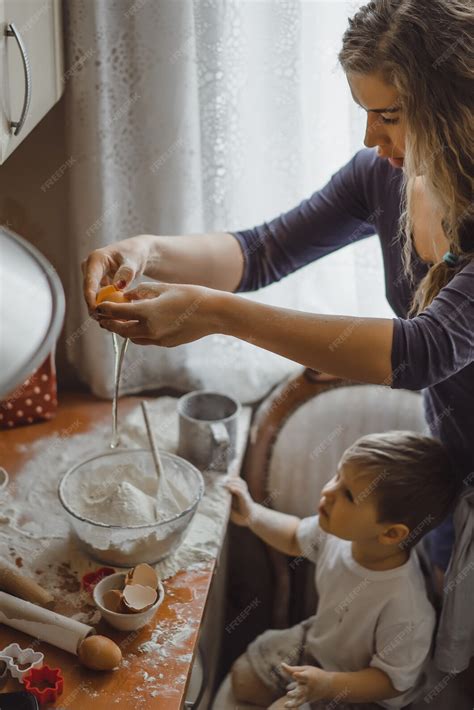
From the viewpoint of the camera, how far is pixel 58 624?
40.8 inches

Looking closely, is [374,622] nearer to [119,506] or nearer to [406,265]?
[119,506]

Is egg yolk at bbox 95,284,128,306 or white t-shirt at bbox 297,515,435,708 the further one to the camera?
white t-shirt at bbox 297,515,435,708

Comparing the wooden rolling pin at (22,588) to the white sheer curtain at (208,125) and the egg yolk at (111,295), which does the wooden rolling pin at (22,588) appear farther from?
the white sheer curtain at (208,125)

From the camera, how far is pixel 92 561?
47.3 inches

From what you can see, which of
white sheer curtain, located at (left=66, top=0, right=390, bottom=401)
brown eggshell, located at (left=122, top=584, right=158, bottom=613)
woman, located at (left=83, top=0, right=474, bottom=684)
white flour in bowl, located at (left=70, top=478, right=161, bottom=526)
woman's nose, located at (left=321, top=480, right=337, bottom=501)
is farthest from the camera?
white sheer curtain, located at (left=66, top=0, right=390, bottom=401)

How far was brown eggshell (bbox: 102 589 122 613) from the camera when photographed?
108 cm

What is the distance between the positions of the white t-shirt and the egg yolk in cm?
62

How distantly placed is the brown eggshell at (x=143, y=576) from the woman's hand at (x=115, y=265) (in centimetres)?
39

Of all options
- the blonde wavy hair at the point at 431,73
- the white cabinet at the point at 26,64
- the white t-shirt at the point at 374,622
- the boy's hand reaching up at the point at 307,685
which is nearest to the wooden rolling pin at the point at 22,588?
the boy's hand reaching up at the point at 307,685

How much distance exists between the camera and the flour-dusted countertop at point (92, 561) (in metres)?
1.01

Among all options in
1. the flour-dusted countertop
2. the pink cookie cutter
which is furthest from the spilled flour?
the pink cookie cutter

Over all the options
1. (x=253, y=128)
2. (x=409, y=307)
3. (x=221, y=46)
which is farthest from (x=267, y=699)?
(x=221, y=46)

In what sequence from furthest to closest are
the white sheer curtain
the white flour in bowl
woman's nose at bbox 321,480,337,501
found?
the white sheer curtain, woman's nose at bbox 321,480,337,501, the white flour in bowl

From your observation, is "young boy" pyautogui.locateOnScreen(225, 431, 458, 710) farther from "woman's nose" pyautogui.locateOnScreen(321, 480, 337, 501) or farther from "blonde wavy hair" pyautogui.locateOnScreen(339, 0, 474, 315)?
"blonde wavy hair" pyautogui.locateOnScreen(339, 0, 474, 315)
